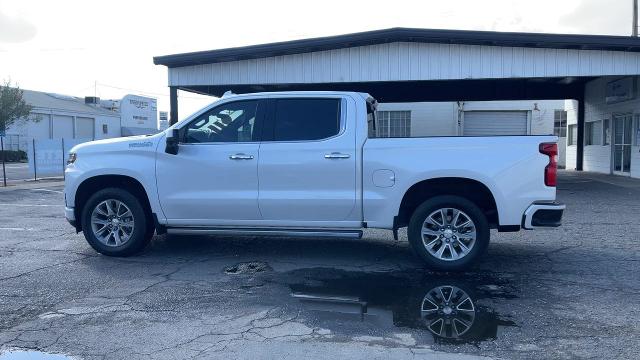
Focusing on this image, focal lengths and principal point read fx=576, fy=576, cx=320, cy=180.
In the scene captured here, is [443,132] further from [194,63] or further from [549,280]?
[549,280]

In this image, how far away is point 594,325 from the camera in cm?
496

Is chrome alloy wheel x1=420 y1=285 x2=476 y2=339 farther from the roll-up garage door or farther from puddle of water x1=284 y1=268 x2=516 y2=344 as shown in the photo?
the roll-up garage door

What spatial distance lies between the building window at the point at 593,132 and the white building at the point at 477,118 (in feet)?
20.4

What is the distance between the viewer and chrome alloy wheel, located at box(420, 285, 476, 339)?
486 centimetres

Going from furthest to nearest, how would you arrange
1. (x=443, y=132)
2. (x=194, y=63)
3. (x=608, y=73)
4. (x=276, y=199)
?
(x=443, y=132) < (x=194, y=63) < (x=608, y=73) < (x=276, y=199)

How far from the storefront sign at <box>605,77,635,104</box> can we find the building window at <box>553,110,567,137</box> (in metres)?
11.3

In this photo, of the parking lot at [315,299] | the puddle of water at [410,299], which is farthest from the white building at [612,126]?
the puddle of water at [410,299]

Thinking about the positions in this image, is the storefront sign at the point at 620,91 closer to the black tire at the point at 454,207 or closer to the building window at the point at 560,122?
Answer: the building window at the point at 560,122

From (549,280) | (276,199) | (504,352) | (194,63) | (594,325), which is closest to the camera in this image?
(504,352)

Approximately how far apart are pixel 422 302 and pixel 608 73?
538 inches

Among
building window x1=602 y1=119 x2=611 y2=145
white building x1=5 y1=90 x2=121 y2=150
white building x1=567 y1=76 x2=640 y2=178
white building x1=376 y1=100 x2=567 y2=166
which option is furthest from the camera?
white building x1=5 y1=90 x2=121 y2=150

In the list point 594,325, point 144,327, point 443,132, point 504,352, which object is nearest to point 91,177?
point 144,327

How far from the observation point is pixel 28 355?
14.5 ft

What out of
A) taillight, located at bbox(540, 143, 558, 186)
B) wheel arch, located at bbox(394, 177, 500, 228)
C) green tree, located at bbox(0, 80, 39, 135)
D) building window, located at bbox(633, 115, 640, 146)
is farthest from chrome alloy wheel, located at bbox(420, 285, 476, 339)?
green tree, located at bbox(0, 80, 39, 135)
